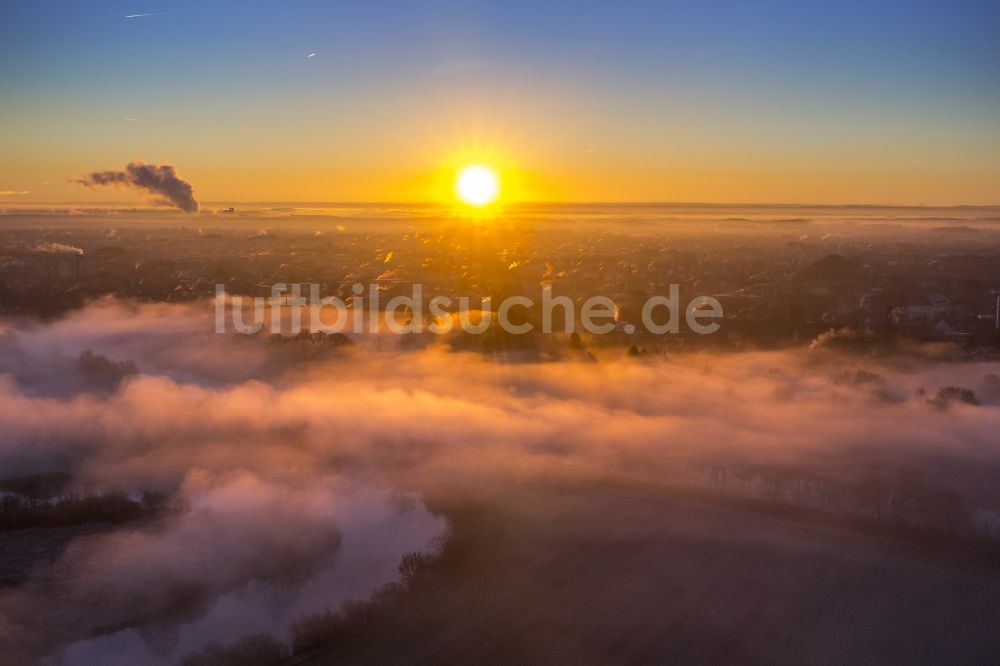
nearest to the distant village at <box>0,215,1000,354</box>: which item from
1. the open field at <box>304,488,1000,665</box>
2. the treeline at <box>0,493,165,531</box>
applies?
the open field at <box>304,488,1000,665</box>

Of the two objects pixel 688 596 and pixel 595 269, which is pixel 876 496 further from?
pixel 595 269

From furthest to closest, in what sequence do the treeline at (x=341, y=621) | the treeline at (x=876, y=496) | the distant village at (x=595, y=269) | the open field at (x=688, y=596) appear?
the distant village at (x=595, y=269) → the treeline at (x=876, y=496) → the open field at (x=688, y=596) → the treeline at (x=341, y=621)

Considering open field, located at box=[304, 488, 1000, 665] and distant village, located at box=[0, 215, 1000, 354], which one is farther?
distant village, located at box=[0, 215, 1000, 354]

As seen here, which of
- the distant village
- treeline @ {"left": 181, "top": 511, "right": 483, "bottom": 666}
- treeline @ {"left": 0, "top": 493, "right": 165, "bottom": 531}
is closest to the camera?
treeline @ {"left": 181, "top": 511, "right": 483, "bottom": 666}

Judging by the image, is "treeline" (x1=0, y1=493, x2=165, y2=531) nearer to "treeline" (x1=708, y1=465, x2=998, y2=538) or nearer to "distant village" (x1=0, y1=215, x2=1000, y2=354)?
"treeline" (x1=708, y1=465, x2=998, y2=538)

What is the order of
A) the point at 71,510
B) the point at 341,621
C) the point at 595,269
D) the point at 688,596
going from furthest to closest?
the point at 595,269 → the point at 71,510 → the point at 688,596 → the point at 341,621

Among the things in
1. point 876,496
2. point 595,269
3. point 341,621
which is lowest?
point 341,621

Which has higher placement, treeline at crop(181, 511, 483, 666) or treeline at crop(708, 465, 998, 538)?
treeline at crop(708, 465, 998, 538)

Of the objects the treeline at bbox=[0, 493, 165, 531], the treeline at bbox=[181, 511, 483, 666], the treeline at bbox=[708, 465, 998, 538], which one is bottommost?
the treeline at bbox=[181, 511, 483, 666]

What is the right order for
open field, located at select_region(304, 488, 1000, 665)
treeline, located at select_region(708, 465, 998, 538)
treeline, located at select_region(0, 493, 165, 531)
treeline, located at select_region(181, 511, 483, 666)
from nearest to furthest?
treeline, located at select_region(181, 511, 483, 666) < open field, located at select_region(304, 488, 1000, 665) < treeline, located at select_region(708, 465, 998, 538) < treeline, located at select_region(0, 493, 165, 531)

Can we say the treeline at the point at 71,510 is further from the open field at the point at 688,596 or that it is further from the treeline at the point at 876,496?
the treeline at the point at 876,496

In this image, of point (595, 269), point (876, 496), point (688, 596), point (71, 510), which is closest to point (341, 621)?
point (688, 596)

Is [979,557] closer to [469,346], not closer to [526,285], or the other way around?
[469,346]

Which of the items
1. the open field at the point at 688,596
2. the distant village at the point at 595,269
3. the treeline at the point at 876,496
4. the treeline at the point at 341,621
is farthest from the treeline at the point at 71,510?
the distant village at the point at 595,269
